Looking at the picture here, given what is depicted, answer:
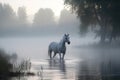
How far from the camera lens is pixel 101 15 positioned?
66688mm

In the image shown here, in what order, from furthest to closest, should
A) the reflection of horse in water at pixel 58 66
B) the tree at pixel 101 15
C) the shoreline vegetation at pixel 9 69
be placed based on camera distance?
the tree at pixel 101 15
the reflection of horse in water at pixel 58 66
the shoreline vegetation at pixel 9 69

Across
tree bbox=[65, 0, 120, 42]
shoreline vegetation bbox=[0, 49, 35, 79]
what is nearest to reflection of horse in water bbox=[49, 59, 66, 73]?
shoreline vegetation bbox=[0, 49, 35, 79]

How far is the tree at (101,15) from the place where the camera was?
63.9m

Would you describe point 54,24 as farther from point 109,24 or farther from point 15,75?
point 15,75

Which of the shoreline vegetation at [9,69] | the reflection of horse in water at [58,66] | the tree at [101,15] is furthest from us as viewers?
the tree at [101,15]

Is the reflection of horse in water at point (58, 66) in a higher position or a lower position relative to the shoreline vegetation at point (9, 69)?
higher

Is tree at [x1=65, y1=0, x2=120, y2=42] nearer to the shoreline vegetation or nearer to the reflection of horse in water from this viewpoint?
the reflection of horse in water

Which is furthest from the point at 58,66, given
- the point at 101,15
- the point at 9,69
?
the point at 101,15

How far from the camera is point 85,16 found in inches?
2667

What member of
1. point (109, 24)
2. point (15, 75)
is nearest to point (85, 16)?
point (109, 24)

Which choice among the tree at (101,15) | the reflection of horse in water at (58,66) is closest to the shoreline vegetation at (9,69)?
the reflection of horse in water at (58,66)

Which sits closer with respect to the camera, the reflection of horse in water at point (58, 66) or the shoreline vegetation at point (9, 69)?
the shoreline vegetation at point (9, 69)

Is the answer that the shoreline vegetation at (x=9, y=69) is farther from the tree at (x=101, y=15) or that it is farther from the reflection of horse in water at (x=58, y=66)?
the tree at (x=101, y=15)

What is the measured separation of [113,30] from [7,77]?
42.3m
